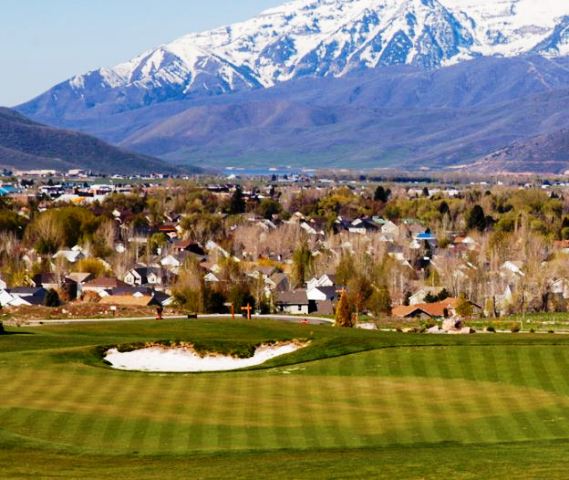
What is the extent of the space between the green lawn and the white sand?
0.62 metres

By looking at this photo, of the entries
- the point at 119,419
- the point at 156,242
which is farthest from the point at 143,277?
the point at 119,419

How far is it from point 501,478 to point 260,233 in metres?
112

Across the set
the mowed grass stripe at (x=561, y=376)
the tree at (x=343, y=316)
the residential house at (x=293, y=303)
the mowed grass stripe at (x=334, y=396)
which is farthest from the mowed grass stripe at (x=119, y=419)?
the residential house at (x=293, y=303)

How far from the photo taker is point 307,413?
98.9ft

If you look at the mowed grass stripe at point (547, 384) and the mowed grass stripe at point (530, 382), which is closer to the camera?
the mowed grass stripe at point (530, 382)

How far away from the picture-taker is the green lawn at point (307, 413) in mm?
23656

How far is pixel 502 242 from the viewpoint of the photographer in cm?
11788

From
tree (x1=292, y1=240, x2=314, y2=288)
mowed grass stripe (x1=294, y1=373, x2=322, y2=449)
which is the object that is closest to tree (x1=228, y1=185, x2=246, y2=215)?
tree (x1=292, y1=240, x2=314, y2=288)

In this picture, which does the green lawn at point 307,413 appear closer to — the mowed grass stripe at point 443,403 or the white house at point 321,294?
the mowed grass stripe at point 443,403

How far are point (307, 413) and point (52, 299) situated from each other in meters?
53.5

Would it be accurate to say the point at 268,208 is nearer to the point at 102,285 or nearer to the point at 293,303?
the point at 102,285

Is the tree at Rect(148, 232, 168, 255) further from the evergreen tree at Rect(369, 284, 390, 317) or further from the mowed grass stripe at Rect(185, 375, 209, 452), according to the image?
the mowed grass stripe at Rect(185, 375, 209, 452)

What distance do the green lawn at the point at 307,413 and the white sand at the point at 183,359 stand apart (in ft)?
2.04

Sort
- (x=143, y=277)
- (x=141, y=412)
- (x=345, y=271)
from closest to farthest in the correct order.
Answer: (x=141, y=412), (x=345, y=271), (x=143, y=277)
